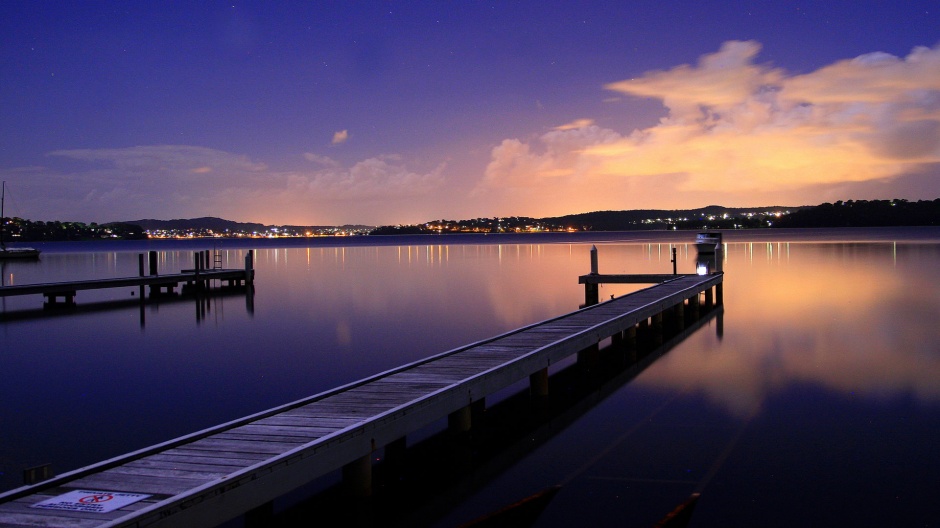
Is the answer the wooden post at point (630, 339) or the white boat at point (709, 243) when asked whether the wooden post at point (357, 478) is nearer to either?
the wooden post at point (630, 339)

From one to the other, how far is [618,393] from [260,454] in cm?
760

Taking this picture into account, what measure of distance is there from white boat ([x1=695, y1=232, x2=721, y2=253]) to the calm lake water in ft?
7.25

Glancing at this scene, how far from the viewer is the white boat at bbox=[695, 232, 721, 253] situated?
25.5m

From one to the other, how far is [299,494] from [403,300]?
2147 centimetres

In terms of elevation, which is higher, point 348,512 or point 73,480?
point 73,480

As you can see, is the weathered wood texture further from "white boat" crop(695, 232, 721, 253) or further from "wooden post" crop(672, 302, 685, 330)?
"wooden post" crop(672, 302, 685, 330)

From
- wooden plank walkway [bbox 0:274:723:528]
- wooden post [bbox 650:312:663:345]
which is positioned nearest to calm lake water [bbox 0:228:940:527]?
wooden post [bbox 650:312:663:345]

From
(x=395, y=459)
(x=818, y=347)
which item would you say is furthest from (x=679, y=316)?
(x=395, y=459)

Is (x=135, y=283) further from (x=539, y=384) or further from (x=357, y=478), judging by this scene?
(x=357, y=478)

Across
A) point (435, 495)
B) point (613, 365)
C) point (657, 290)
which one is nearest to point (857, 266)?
point (657, 290)

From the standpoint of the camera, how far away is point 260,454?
19.7ft

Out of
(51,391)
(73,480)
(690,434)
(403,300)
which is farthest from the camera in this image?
(403,300)

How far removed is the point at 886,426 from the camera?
10125mm

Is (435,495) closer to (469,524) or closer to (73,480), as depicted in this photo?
(469,524)
